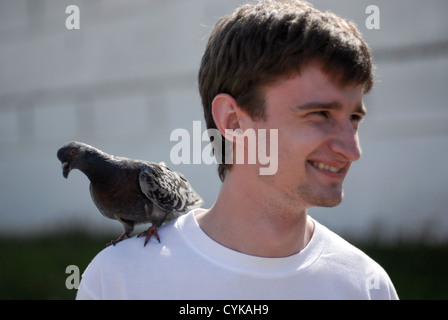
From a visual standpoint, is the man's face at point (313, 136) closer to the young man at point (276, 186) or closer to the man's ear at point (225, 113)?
the young man at point (276, 186)

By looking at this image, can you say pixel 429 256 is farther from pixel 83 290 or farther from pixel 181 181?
pixel 83 290

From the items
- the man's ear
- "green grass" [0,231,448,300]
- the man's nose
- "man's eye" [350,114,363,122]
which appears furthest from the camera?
"green grass" [0,231,448,300]

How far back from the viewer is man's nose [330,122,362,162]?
1826 millimetres

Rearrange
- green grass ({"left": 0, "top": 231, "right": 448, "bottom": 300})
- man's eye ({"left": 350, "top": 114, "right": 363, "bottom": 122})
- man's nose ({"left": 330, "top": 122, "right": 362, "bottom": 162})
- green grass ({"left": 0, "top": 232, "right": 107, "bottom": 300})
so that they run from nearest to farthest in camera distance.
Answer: man's nose ({"left": 330, "top": 122, "right": 362, "bottom": 162}), man's eye ({"left": 350, "top": 114, "right": 363, "bottom": 122}), green grass ({"left": 0, "top": 231, "right": 448, "bottom": 300}), green grass ({"left": 0, "top": 232, "right": 107, "bottom": 300})

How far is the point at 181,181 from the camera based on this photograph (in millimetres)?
2441

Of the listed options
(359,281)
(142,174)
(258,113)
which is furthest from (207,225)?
(359,281)

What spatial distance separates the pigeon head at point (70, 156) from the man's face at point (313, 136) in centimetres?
74

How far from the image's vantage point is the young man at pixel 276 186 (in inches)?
73.4

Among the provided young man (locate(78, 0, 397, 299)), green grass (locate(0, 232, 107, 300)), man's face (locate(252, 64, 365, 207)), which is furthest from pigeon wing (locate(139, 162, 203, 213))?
green grass (locate(0, 232, 107, 300))

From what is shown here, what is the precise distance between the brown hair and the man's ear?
31 mm

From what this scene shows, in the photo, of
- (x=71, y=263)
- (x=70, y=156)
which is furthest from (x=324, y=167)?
(x=71, y=263)

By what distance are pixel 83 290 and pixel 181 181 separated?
734 millimetres

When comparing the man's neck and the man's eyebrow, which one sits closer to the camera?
the man's eyebrow

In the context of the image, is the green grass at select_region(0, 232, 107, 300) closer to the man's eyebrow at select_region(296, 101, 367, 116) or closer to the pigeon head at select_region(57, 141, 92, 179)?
the pigeon head at select_region(57, 141, 92, 179)
